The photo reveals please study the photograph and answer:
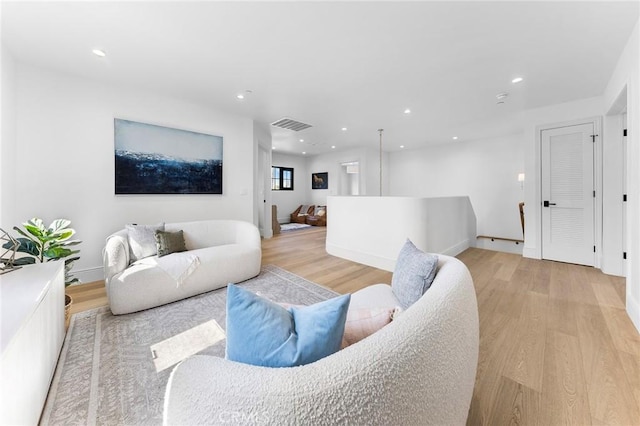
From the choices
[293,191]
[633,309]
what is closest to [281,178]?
[293,191]

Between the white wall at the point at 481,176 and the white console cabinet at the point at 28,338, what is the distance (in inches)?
252

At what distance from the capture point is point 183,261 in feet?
8.38

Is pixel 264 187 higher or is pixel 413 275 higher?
pixel 264 187

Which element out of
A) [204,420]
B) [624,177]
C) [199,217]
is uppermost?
Result: [624,177]

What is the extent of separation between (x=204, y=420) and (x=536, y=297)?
3.39 meters

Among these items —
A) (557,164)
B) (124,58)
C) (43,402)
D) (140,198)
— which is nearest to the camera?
(43,402)

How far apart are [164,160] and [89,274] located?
1.77 metres

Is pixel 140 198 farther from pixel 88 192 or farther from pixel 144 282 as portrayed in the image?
pixel 144 282

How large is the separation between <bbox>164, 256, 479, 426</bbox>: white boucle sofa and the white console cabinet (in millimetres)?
966

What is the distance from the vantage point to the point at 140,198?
3.46m

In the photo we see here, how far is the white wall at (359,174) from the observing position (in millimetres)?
7125

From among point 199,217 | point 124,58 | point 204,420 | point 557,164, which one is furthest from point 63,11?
point 557,164

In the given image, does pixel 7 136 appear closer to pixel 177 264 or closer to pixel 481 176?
pixel 177 264

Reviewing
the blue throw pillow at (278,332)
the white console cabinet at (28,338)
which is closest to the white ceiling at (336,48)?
the white console cabinet at (28,338)
